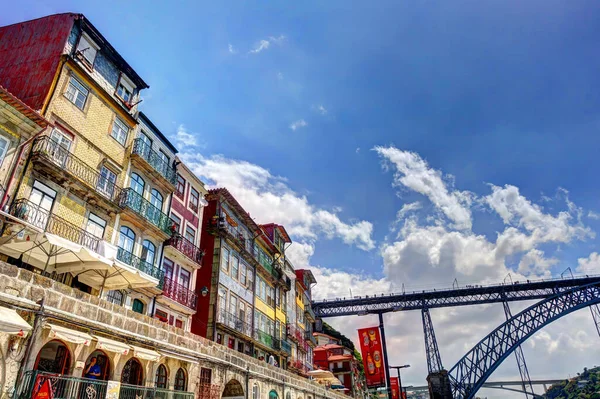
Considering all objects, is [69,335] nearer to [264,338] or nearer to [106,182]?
[106,182]

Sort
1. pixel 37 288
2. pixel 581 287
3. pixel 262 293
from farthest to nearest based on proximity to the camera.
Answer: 1. pixel 581 287
2. pixel 262 293
3. pixel 37 288

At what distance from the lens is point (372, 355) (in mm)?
44500

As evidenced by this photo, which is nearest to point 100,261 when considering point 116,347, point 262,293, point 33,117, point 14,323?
point 116,347

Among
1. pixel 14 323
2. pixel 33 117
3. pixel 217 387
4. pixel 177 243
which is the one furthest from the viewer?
pixel 177 243

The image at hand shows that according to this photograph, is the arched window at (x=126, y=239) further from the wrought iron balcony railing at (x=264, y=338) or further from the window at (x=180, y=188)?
the wrought iron balcony railing at (x=264, y=338)

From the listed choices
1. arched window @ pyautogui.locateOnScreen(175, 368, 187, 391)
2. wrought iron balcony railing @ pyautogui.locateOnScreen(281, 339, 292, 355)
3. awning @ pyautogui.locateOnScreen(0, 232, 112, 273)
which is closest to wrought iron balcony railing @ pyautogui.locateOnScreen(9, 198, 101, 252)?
awning @ pyautogui.locateOnScreen(0, 232, 112, 273)

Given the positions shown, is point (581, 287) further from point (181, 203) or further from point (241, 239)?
point (181, 203)

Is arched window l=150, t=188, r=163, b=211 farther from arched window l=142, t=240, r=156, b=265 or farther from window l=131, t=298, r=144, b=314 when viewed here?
window l=131, t=298, r=144, b=314

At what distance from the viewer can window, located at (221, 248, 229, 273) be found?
25.9 metres

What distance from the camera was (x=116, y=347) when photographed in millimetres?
11633

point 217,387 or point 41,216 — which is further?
point 217,387

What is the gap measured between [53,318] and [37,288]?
35.5 inches

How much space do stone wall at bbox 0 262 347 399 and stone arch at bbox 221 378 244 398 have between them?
0.73 feet

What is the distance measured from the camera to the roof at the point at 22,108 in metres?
13.2
